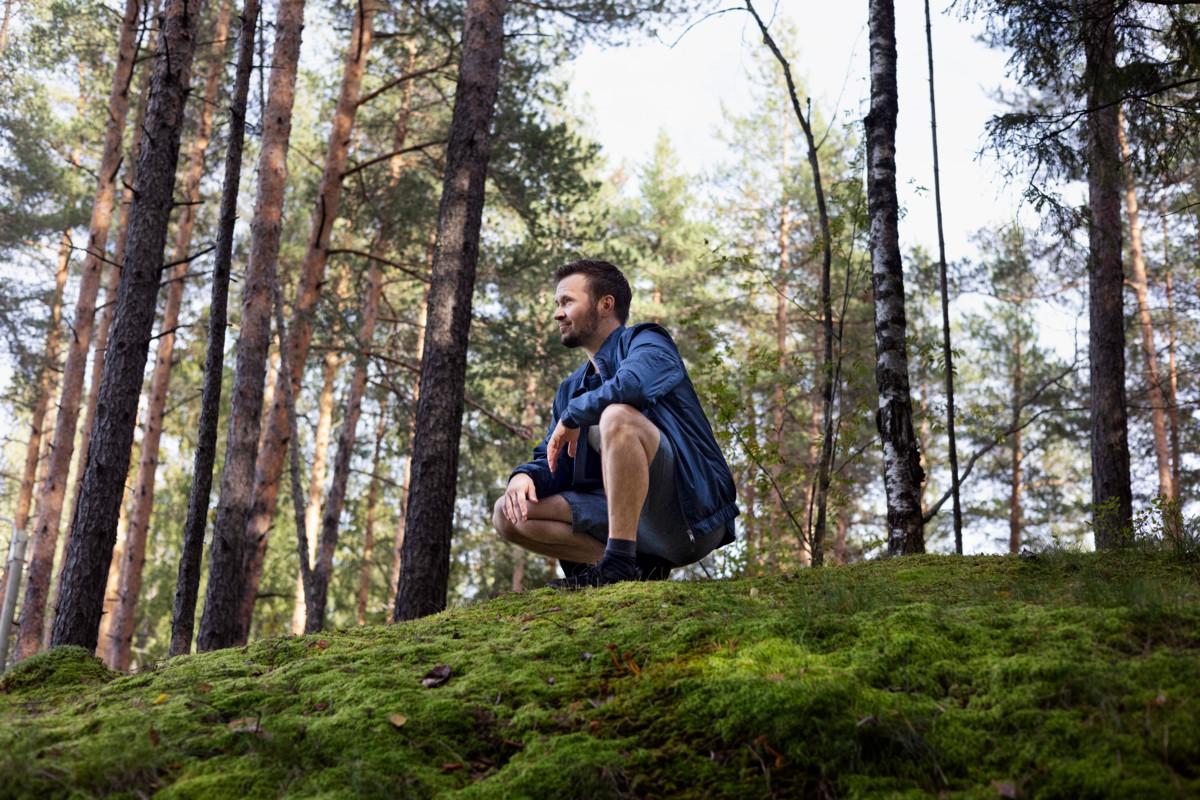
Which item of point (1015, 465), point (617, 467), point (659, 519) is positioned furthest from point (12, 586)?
point (1015, 465)

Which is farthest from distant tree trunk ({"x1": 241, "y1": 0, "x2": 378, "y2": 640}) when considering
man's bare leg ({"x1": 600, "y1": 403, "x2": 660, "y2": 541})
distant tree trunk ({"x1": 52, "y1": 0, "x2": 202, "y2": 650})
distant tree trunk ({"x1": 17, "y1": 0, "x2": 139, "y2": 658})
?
man's bare leg ({"x1": 600, "y1": 403, "x2": 660, "y2": 541})

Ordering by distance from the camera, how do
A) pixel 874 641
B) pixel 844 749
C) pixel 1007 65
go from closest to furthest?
pixel 844 749
pixel 874 641
pixel 1007 65

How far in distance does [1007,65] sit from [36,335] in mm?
21341

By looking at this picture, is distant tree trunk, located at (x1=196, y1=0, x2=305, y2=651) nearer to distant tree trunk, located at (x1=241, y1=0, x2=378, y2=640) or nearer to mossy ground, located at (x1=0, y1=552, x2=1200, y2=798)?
distant tree trunk, located at (x1=241, y1=0, x2=378, y2=640)

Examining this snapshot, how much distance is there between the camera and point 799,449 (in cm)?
2362

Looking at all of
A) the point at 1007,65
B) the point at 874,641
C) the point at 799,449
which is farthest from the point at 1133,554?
the point at 799,449

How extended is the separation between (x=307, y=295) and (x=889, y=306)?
8.24m

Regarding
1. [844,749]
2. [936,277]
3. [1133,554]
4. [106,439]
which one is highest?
[936,277]

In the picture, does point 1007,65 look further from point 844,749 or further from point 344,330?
point 344,330

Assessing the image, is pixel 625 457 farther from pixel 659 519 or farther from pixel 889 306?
pixel 889 306

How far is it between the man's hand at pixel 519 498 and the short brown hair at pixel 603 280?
0.92 m

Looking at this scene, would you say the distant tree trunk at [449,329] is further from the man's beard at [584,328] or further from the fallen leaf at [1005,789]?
the fallen leaf at [1005,789]

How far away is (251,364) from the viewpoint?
9531mm

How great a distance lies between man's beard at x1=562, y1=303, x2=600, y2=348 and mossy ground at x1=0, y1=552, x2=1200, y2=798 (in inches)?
58.8
